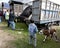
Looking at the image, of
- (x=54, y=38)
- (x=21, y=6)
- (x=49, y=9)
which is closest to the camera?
(x=54, y=38)

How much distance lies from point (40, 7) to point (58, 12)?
15.6 ft

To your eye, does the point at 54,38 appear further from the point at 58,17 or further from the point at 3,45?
the point at 58,17

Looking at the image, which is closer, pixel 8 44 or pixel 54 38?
pixel 8 44

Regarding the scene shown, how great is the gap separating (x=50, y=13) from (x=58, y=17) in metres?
2.89

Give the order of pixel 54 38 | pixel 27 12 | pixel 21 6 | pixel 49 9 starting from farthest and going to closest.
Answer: pixel 21 6 → pixel 27 12 → pixel 49 9 → pixel 54 38

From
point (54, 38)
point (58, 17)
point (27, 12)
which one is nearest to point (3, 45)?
point (54, 38)

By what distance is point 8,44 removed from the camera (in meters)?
9.85

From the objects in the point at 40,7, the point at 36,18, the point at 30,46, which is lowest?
the point at 30,46

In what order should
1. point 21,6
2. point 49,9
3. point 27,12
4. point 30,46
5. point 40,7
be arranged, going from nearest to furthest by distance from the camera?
point 30,46 → point 40,7 → point 49,9 → point 27,12 → point 21,6

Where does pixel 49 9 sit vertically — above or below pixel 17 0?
below

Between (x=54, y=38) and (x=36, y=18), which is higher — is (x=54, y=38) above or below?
below

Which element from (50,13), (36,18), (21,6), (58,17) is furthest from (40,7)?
(21,6)

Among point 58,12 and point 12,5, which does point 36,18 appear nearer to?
point 58,12

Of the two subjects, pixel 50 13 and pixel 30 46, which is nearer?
Answer: pixel 30 46
